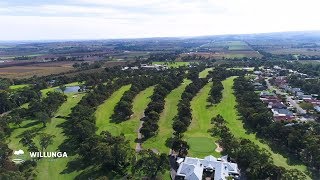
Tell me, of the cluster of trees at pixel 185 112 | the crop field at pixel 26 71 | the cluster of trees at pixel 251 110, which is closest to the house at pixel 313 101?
the cluster of trees at pixel 251 110

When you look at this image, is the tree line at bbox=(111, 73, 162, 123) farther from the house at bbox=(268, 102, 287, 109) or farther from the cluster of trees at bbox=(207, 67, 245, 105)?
the house at bbox=(268, 102, 287, 109)

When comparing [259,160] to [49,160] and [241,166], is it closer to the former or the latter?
[241,166]

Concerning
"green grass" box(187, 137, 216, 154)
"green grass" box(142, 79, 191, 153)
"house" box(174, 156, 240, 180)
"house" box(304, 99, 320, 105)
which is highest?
"house" box(174, 156, 240, 180)

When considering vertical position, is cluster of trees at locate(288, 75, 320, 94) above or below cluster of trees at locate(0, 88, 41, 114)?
below

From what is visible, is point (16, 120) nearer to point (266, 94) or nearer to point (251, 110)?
point (251, 110)

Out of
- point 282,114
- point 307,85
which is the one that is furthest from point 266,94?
point 282,114

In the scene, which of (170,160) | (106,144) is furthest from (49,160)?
(170,160)

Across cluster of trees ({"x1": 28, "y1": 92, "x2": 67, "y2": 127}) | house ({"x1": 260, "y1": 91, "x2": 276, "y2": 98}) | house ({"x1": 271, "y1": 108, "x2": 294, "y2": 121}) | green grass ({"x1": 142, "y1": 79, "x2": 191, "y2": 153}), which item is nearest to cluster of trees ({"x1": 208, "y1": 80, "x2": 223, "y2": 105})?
green grass ({"x1": 142, "y1": 79, "x2": 191, "y2": 153})

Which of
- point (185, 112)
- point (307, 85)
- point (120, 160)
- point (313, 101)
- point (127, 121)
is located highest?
point (185, 112)
